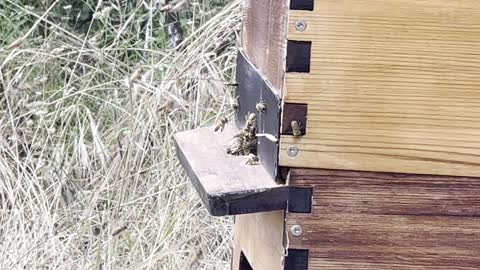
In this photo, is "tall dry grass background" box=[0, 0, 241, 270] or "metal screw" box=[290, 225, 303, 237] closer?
"metal screw" box=[290, 225, 303, 237]

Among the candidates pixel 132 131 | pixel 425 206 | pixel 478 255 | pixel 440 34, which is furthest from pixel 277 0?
pixel 132 131

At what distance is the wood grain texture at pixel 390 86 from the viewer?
1.69m

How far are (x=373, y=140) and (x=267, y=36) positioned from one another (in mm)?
366

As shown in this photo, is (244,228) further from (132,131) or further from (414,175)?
(132,131)

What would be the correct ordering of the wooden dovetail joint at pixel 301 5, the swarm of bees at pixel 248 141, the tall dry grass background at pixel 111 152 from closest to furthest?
the wooden dovetail joint at pixel 301 5
the swarm of bees at pixel 248 141
the tall dry grass background at pixel 111 152

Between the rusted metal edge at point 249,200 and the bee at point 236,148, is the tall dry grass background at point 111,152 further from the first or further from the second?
the rusted metal edge at point 249,200

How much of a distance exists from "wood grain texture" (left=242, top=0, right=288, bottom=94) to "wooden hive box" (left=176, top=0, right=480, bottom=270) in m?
0.01

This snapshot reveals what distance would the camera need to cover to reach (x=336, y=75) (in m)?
1.70

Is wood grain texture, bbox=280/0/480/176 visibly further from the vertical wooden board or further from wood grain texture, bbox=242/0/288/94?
the vertical wooden board

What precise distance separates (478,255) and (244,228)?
63 cm

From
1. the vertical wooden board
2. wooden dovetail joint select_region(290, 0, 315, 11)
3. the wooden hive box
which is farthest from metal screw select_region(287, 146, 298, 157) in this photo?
wooden dovetail joint select_region(290, 0, 315, 11)

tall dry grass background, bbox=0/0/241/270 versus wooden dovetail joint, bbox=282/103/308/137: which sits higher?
wooden dovetail joint, bbox=282/103/308/137

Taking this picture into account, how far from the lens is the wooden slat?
1721mm

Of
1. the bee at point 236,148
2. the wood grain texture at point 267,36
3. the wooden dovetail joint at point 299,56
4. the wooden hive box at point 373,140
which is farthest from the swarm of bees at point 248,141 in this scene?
the wooden dovetail joint at point 299,56
